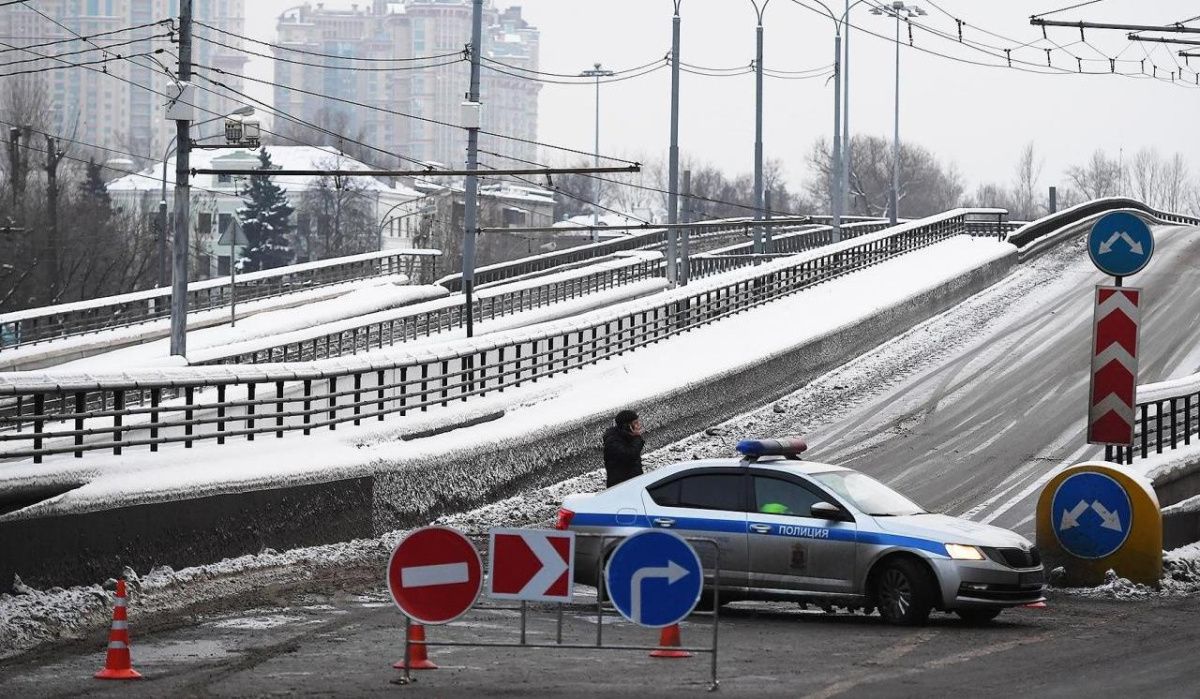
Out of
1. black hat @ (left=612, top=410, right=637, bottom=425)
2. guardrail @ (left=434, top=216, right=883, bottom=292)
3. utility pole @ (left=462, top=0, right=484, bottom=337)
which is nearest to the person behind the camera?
black hat @ (left=612, top=410, right=637, bottom=425)

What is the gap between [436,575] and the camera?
11039 millimetres

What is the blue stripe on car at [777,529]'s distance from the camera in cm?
1449

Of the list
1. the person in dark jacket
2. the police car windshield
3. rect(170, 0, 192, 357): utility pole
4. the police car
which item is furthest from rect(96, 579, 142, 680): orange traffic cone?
rect(170, 0, 192, 357): utility pole

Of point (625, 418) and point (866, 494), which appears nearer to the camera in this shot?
point (866, 494)

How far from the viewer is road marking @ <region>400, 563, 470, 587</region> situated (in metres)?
11.0

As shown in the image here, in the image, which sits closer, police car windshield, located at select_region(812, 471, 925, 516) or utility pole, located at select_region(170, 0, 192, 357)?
police car windshield, located at select_region(812, 471, 925, 516)

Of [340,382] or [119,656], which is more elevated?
[340,382]

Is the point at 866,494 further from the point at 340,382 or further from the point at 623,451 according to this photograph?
the point at 340,382

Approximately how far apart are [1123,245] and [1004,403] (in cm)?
1437

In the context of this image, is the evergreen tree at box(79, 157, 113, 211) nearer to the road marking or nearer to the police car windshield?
the police car windshield

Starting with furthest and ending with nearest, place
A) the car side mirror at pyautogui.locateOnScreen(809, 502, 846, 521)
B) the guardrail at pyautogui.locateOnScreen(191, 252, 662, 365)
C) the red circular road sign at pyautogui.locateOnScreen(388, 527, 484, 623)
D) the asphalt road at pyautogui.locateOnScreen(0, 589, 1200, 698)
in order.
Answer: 1. the guardrail at pyautogui.locateOnScreen(191, 252, 662, 365)
2. the car side mirror at pyautogui.locateOnScreen(809, 502, 846, 521)
3. the red circular road sign at pyautogui.locateOnScreen(388, 527, 484, 623)
4. the asphalt road at pyautogui.locateOnScreen(0, 589, 1200, 698)

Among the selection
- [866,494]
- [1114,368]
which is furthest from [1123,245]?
[866,494]

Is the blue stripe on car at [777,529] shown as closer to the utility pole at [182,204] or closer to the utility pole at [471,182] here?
the utility pole at [182,204]

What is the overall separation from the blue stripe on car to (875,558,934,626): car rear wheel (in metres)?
0.18
